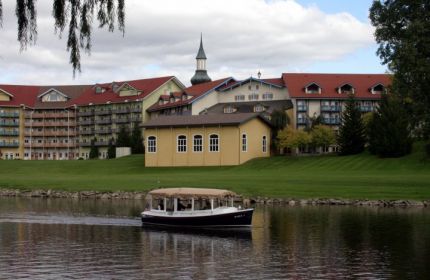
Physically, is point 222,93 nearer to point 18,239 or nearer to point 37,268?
point 18,239

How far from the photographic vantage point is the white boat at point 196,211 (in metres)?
43.4

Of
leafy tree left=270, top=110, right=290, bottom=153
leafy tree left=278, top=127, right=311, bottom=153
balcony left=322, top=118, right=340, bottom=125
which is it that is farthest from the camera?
balcony left=322, top=118, right=340, bottom=125

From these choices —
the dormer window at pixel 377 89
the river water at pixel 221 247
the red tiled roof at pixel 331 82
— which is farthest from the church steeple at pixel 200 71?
Answer: the river water at pixel 221 247

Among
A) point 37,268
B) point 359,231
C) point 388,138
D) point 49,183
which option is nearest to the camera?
point 37,268

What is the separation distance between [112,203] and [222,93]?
77.7 meters

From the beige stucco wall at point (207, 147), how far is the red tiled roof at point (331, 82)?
75.2 ft

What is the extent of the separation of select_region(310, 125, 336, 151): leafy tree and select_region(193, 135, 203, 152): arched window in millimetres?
18368

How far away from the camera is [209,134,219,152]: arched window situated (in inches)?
4070

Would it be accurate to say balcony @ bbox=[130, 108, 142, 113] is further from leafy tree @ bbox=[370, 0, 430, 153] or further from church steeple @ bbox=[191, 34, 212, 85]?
leafy tree @ bbox=[370, 0, 430, 153]

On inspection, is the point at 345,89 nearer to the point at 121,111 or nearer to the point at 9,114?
the point at 121,111

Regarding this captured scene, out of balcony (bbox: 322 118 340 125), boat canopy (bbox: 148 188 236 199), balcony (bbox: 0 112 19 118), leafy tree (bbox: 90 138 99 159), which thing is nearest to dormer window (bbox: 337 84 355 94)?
balcony (bbox: 322 118 340 125)

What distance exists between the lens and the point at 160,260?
30.6 metres

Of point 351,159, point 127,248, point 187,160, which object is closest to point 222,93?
point 187,160

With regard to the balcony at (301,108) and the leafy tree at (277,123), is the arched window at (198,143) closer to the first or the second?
the leafy tree at (277,123)
